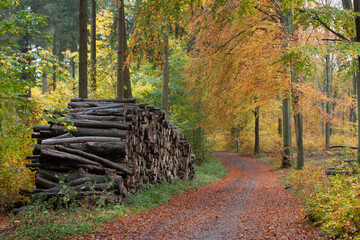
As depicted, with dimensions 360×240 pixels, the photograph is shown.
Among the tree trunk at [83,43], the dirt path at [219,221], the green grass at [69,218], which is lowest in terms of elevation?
the dirt path at [219,221]

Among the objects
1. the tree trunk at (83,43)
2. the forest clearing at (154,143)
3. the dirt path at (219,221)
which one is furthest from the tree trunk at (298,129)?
the tree trunk at (83,43)

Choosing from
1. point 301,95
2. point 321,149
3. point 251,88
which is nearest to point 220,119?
point 251,88

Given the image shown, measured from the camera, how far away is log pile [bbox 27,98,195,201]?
311 inches

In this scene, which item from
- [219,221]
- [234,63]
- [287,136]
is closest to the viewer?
[219,221]

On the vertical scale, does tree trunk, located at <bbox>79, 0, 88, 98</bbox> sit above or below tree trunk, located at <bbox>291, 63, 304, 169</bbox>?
above

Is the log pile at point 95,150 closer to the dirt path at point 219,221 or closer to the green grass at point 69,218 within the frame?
the green grass at point 69,218

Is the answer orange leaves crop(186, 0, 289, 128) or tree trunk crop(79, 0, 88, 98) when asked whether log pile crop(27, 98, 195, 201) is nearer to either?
tree trunk crop(79, 0, 88, 98)

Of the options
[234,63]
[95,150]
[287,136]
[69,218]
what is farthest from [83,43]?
[287,136]

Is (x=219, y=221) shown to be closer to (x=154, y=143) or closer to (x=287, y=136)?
(x=154, y=143)

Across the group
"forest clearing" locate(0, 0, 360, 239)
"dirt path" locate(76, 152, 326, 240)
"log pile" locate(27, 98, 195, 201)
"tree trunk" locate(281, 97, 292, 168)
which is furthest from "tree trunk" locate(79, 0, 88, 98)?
"tree trunk" locate(281, 97, 292, 168)

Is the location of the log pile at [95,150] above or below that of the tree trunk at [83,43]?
below

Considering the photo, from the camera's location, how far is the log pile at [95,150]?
791cm

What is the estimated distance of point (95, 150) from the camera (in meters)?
8.50

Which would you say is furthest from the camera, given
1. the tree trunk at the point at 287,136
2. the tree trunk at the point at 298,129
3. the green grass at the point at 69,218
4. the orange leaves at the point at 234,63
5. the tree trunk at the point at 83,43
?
the tree trunk at the point at 287,136
